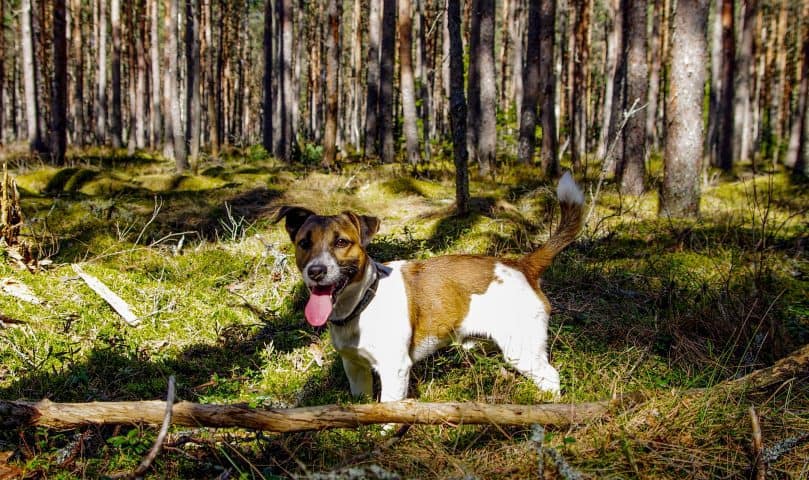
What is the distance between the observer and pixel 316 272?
11.4 ft

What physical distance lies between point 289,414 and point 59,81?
12.3 meters

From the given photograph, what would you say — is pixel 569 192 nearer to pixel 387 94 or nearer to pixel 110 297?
pixel 110 297

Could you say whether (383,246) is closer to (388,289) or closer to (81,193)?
(388,289)

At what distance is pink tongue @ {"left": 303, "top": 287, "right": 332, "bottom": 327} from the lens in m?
3.46

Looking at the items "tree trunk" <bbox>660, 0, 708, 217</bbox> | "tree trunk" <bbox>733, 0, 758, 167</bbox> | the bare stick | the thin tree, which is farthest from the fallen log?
"tree trunk" <bbox>733, 0, 758, 167</bbox>

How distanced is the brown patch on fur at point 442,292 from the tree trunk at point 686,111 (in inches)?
180

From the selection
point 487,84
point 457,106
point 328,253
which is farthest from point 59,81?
point 328,253

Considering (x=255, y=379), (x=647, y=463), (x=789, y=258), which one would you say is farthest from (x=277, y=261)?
(x=789, y=258)

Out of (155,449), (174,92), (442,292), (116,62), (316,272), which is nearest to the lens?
(155,449)

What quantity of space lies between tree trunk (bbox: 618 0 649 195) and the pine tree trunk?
11.0 feet

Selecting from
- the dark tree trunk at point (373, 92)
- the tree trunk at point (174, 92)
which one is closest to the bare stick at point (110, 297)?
the tree trunk at point (174, 92)

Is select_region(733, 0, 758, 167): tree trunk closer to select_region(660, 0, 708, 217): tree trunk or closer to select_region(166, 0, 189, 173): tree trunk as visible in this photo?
select_region(660, 0, 708, 217): tree trunk

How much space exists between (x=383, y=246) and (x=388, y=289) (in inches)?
125

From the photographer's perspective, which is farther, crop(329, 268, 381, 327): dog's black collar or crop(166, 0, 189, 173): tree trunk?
crop(166, 0, 189, 173): tree trunk
